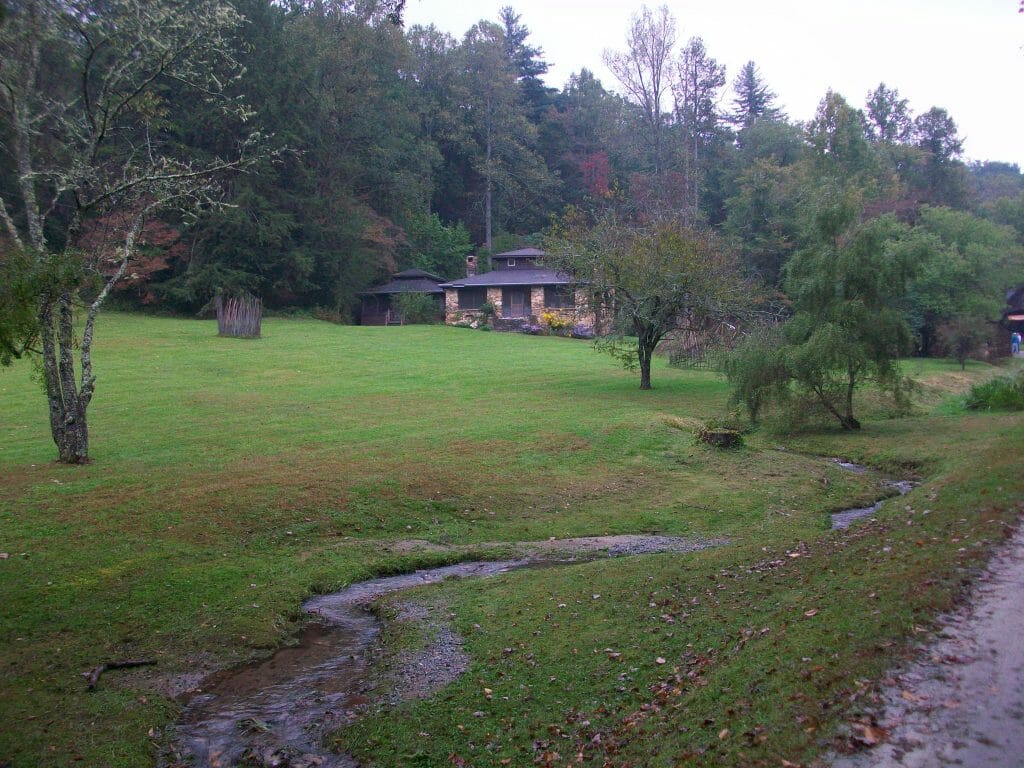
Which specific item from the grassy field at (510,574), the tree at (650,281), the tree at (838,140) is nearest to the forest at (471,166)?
the tree at (838,140)

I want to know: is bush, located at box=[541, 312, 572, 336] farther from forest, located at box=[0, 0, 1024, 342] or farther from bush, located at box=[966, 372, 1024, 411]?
bush, located at box=[966, 372, 1024, 411]

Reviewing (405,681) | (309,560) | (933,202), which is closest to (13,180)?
(309,560)

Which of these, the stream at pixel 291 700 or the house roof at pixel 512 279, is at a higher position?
the house roof at pixel 512 279

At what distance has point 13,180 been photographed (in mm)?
40375

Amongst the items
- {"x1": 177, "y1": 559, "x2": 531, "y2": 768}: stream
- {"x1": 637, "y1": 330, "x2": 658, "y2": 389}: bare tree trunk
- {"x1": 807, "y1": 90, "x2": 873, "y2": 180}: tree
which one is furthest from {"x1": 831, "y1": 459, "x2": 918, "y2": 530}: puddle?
{"x1": 807, "y1": 90, "x2": 873, "y2": 180}: tree

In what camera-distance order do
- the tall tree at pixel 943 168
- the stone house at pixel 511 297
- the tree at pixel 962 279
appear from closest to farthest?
the tree at pixel 962 279, the stone house at pixel 511 297, the tall tree at pixel 943 168

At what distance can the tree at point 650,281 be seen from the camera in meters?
27.7

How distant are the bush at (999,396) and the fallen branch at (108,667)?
2327cm

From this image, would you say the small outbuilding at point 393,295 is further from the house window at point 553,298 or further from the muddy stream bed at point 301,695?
the muddy stream bed at point 301,695

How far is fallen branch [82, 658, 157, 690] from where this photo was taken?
24.6 feet

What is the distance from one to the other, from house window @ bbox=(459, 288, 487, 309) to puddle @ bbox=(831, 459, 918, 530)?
42212 millimetres

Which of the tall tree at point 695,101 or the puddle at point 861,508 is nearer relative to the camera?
the puddle at point 861,508

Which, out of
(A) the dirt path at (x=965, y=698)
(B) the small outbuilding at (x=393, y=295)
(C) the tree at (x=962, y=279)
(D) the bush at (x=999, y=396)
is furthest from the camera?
(B) the small outbuilding at (x=393, y=295)

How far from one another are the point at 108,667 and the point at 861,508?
12138 millimetres
